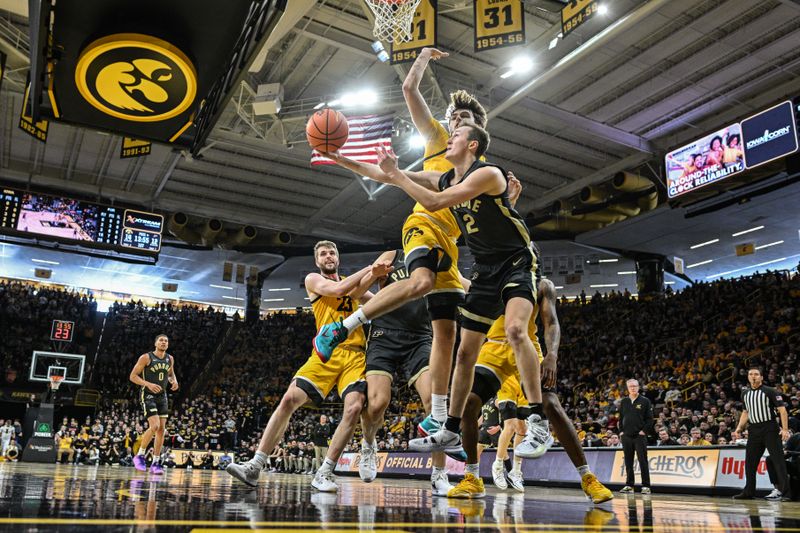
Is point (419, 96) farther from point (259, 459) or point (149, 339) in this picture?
point (149, 339)

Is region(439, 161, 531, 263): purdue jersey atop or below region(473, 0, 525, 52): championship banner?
below

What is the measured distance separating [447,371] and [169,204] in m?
25.3

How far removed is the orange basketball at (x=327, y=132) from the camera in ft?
17.8

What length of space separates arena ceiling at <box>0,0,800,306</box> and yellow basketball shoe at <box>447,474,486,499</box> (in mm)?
10248

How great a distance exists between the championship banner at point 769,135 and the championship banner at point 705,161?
0.23m

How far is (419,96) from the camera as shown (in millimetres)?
5438

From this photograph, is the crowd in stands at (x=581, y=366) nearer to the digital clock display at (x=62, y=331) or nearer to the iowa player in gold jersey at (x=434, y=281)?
the digital clock display at (x=62, y=331)

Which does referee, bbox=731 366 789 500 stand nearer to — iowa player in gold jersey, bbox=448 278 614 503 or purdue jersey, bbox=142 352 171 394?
iowa player in gold jersey, bbox=448 278 614 503

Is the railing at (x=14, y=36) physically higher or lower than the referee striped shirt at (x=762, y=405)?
higher

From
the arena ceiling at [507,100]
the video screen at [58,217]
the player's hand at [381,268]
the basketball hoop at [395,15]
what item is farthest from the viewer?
the video screen at [58,217]

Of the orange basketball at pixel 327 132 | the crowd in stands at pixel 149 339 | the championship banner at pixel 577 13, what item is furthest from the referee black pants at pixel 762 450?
the crowd in stands at pixel 149 339

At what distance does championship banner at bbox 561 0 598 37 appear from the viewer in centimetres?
1047

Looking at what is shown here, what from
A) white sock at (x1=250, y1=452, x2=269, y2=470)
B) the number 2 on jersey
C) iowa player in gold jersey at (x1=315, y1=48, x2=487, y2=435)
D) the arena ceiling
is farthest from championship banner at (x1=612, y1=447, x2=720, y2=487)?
the arena ceiling

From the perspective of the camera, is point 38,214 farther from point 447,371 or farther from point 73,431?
point 447,371
